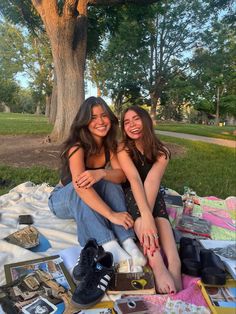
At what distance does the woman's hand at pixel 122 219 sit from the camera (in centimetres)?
234

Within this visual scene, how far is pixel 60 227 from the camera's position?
2891 millimetres

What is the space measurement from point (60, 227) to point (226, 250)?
147 centimetres

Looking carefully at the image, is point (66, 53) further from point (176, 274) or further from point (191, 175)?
point (176, 274)

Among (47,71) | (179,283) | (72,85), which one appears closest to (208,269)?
(179,283)

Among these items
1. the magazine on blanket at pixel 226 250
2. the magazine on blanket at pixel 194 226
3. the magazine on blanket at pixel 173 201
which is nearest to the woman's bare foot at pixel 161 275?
the magazine on blanket at pixel 226 250

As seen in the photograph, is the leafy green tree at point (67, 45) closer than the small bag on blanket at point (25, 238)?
No

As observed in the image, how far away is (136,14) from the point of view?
9703 millimetres

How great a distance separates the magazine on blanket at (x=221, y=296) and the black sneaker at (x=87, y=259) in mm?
694

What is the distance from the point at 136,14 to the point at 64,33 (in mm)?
3229

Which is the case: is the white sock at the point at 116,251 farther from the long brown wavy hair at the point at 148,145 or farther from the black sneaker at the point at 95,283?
the long brown wavy hair at the point at 148,145

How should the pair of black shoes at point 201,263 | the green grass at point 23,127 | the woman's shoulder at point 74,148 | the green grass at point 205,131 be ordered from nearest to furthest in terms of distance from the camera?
the pair of black shoes at point 201,263
the woman's shoulder at point 74,148
the green grass at point 23,127
the green grass at point 205,131

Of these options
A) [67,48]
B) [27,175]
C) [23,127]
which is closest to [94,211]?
[27,175]

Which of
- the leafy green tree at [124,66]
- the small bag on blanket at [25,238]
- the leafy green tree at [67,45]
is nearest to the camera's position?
the small bag on blanket at [25,238]

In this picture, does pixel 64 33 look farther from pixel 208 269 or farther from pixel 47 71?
pixel 47 71
